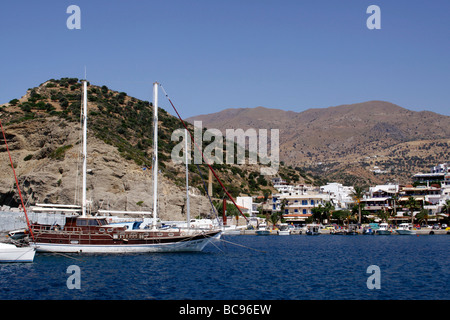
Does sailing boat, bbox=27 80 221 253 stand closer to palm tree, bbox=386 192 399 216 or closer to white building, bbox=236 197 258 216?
white building, bbox=236 197 258 216

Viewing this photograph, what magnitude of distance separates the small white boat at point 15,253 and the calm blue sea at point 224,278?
3.24 feet

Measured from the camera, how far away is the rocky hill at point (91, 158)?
70.9m

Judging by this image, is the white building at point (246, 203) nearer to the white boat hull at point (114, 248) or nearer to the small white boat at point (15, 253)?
the white boat hull at point (114, 248)

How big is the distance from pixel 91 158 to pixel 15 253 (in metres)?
38.7

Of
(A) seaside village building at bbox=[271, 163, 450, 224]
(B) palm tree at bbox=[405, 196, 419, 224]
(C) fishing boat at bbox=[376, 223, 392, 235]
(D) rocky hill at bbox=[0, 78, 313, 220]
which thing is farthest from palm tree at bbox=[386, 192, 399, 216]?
(D) rocky hill at bbox=[0, 78, 313, 220]

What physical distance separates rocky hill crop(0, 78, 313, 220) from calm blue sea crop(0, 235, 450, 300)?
16.9 m

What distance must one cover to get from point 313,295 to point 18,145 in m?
75.7

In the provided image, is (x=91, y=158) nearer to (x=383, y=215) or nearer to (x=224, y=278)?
(x=224, y=278)

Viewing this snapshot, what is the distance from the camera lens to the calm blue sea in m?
25.7

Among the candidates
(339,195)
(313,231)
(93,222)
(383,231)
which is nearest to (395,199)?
(383,231)

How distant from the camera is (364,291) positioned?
27047 mm

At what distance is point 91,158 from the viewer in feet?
243
